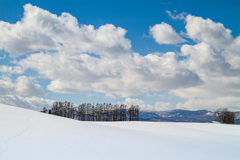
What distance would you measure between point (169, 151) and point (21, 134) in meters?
7.32

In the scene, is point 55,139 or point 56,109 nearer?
point 55,139

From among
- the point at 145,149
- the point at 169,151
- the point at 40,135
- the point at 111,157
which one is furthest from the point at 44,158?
the point at 169,151

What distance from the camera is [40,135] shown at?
11.2 metres

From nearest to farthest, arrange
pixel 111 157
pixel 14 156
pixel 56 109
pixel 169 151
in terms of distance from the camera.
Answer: pixel 14 156 < pixel 111 157 < pixel 169 151 < pixel 56 109

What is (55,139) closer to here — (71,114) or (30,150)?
(30,150)

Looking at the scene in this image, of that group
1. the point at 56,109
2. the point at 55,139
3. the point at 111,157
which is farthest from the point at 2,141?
the point at 56,109

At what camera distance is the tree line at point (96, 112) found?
267ft

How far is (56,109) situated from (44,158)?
76845 mm

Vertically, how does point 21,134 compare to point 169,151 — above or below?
above

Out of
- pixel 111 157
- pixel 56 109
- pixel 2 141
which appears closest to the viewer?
pixel 111 157

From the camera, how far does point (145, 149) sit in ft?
33.7

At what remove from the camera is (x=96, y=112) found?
8512cm

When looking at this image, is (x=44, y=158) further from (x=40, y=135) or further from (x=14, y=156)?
(x=40, y=135)

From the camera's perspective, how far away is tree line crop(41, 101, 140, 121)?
267 ft
